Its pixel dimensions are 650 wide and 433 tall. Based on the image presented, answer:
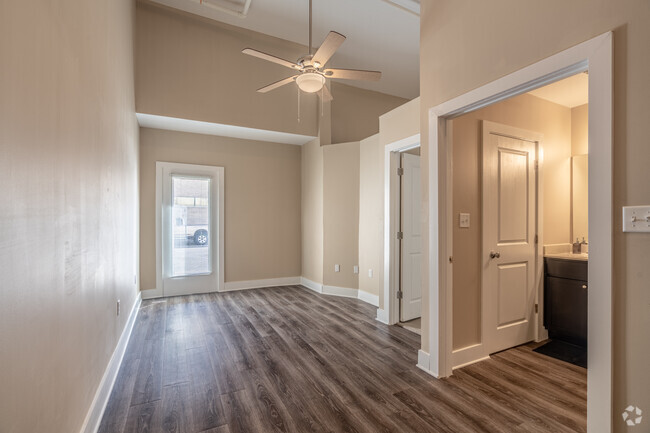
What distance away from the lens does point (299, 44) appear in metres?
5.26

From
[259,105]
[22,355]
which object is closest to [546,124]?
[259,105]

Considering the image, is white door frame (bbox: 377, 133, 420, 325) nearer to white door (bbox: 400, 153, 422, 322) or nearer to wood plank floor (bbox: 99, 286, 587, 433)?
white door (bbox: 400, 153, 422, 322)

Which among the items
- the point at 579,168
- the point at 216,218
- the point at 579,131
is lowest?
the point at 216,218

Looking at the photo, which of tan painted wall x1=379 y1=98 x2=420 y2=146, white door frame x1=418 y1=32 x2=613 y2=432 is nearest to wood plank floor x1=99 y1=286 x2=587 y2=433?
white door frame x1=418 y1=32 x2=613 y2=432

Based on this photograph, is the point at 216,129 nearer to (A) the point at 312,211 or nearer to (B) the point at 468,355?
(A) the point at 312,211

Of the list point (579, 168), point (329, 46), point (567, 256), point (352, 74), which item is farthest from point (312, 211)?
point (579, 168)

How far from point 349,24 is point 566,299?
4533 millimetres

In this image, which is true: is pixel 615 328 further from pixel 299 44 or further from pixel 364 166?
pixel 299 44

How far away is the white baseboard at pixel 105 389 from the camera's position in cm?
176

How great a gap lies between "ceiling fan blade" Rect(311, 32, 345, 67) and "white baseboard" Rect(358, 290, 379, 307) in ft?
10.7

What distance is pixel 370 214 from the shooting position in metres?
4.59

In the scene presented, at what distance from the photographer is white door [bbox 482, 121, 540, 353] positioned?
9.20 feet

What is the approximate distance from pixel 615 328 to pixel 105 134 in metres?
3.31

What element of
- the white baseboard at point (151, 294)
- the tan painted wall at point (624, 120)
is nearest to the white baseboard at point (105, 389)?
the white baseboard at point (151, 294)
